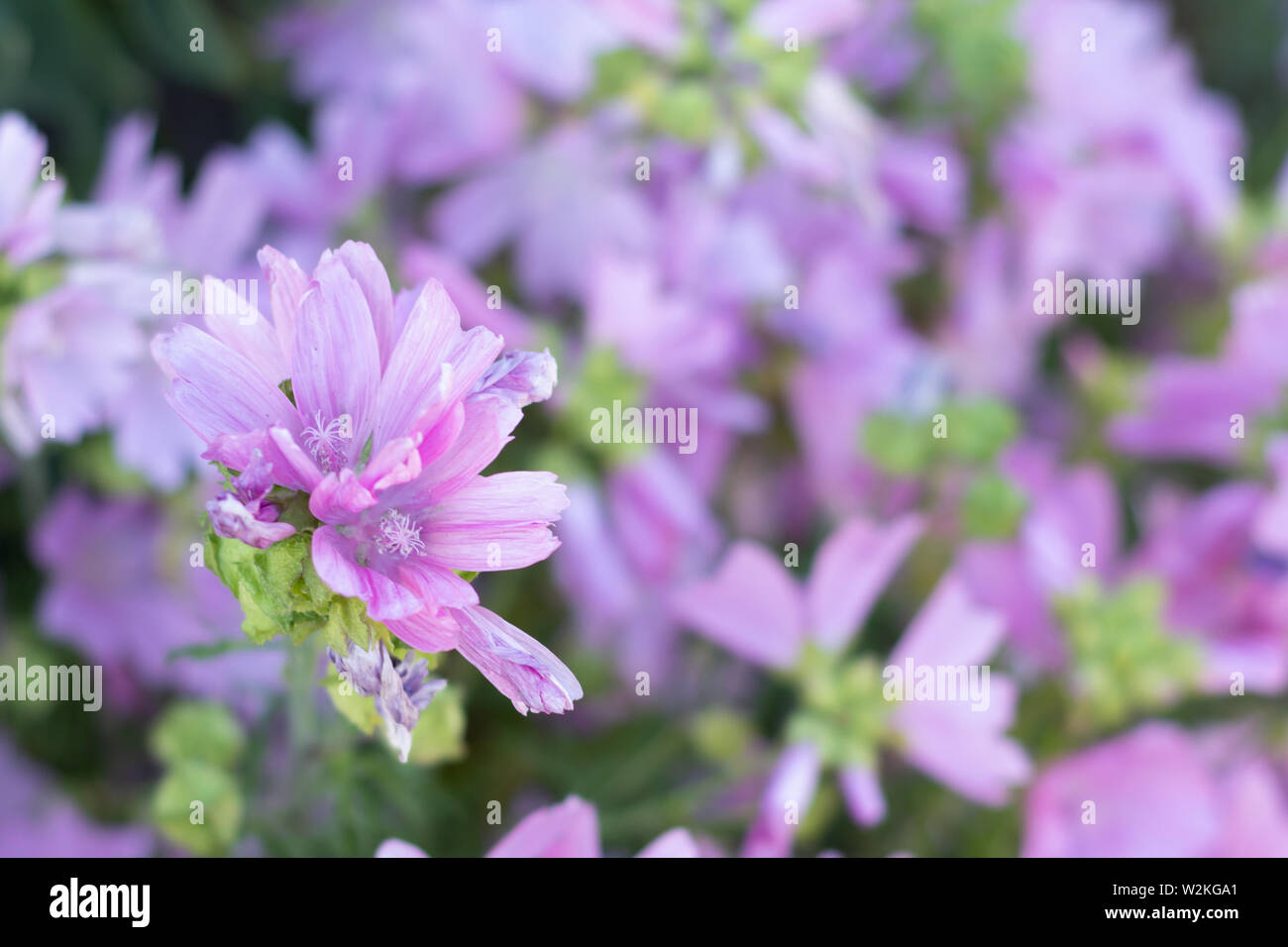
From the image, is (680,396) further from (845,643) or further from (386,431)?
(386,431)

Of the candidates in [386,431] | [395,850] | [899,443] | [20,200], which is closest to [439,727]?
[395,850]

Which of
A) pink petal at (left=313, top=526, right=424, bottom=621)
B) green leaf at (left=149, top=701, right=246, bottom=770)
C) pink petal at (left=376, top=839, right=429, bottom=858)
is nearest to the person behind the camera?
pink petal at (left=313, top=526, right=424, bottom=621)

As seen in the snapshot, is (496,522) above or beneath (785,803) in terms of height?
above

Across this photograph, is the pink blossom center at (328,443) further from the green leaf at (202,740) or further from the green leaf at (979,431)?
the green leaf at (979,431)

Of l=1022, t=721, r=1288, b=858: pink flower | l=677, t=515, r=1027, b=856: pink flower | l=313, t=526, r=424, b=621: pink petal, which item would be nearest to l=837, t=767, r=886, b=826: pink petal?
l=677, t=515, r=1027, b=856: pink flower

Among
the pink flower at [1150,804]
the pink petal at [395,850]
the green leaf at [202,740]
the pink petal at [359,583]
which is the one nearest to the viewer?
the pink petal at [359,583]

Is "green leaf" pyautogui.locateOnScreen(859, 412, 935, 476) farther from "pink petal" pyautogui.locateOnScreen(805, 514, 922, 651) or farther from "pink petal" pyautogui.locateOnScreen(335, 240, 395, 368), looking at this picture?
"pink petal" pyautogui.locateOnScreen(335, 240, 395, 368)

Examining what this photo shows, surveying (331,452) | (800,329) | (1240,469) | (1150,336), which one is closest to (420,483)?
(331,452)

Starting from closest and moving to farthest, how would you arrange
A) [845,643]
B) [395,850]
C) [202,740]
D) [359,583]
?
[359,583], [395,850], [202,740], [845,643]

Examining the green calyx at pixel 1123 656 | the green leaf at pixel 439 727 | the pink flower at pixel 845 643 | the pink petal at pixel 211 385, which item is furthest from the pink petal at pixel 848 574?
the pink petal at pixel 211 385

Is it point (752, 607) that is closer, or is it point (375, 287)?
point (375, 287)

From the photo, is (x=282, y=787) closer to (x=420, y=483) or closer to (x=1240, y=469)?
(x=420, y=483)
